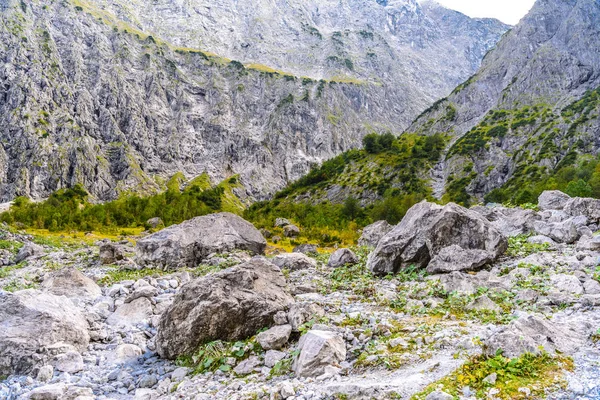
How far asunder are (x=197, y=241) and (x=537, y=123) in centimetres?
17087

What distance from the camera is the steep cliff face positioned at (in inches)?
5271

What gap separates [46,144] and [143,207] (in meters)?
128

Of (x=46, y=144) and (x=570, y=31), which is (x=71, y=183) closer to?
(x=46, y=144)

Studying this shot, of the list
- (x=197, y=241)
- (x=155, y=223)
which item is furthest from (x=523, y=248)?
(x=155, y=223)

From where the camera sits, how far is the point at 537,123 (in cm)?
15875

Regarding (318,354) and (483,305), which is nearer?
(318,354)

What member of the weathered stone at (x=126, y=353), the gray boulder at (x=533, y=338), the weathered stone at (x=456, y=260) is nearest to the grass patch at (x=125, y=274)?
the weathered stone at (x=126, y=353)

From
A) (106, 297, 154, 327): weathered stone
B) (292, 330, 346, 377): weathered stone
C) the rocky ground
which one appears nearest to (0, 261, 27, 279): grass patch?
the rocky ground

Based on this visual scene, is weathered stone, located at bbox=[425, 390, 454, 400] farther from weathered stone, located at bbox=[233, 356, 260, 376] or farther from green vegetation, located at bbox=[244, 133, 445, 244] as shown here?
green vegetation, located at bbox=[244, 133, 445, 244]

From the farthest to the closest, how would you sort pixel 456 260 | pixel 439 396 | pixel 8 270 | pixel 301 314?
pixel 8 270 → pixel 456 260 → pixel 301 314 → pixel 439 396

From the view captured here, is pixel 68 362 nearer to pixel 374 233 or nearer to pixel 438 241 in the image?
pixel 438 241

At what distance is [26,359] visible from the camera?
34.9 ft

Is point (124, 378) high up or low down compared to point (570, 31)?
down

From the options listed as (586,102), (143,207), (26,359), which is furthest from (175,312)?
(586,102)
